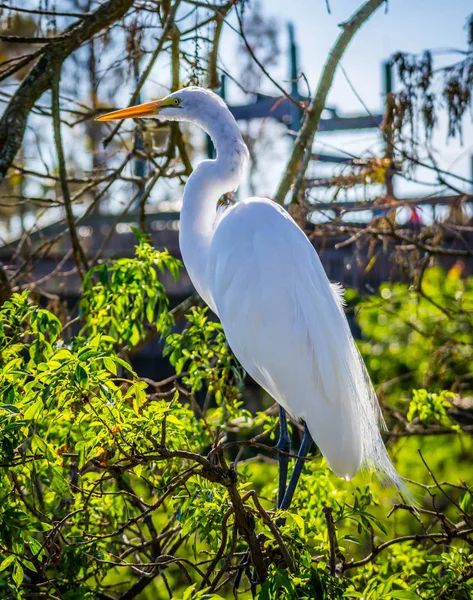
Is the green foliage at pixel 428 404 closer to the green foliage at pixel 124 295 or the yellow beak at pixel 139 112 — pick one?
the green foliage at pixel 124 295

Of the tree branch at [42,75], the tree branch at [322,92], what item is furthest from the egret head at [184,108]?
the tree branch at [322,92]

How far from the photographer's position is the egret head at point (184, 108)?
308 cm

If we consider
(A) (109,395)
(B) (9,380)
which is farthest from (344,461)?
(B) (9,380)

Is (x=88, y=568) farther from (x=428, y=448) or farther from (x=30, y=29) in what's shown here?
(x=30, y=29)

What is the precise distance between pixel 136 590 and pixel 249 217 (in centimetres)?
143

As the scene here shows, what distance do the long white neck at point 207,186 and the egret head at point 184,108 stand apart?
1 cm

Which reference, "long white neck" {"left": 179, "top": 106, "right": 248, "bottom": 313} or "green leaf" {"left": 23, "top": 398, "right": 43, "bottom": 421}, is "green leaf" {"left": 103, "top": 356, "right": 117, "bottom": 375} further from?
"long white neck" {"left": 179, "top": 106, "right": 248, "bottom": 313}

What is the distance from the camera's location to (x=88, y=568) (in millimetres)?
2770

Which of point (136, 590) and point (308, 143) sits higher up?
point (308, 143)

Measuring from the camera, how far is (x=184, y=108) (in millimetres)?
3174

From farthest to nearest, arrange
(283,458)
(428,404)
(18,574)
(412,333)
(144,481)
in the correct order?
(412,333) < (283,458) < (428,404) < (144,481) < (18,574)

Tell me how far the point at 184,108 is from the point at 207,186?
368mm

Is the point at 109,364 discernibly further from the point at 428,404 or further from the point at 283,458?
the point at 428,404

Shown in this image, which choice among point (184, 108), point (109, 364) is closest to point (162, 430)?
point (109, 364)
